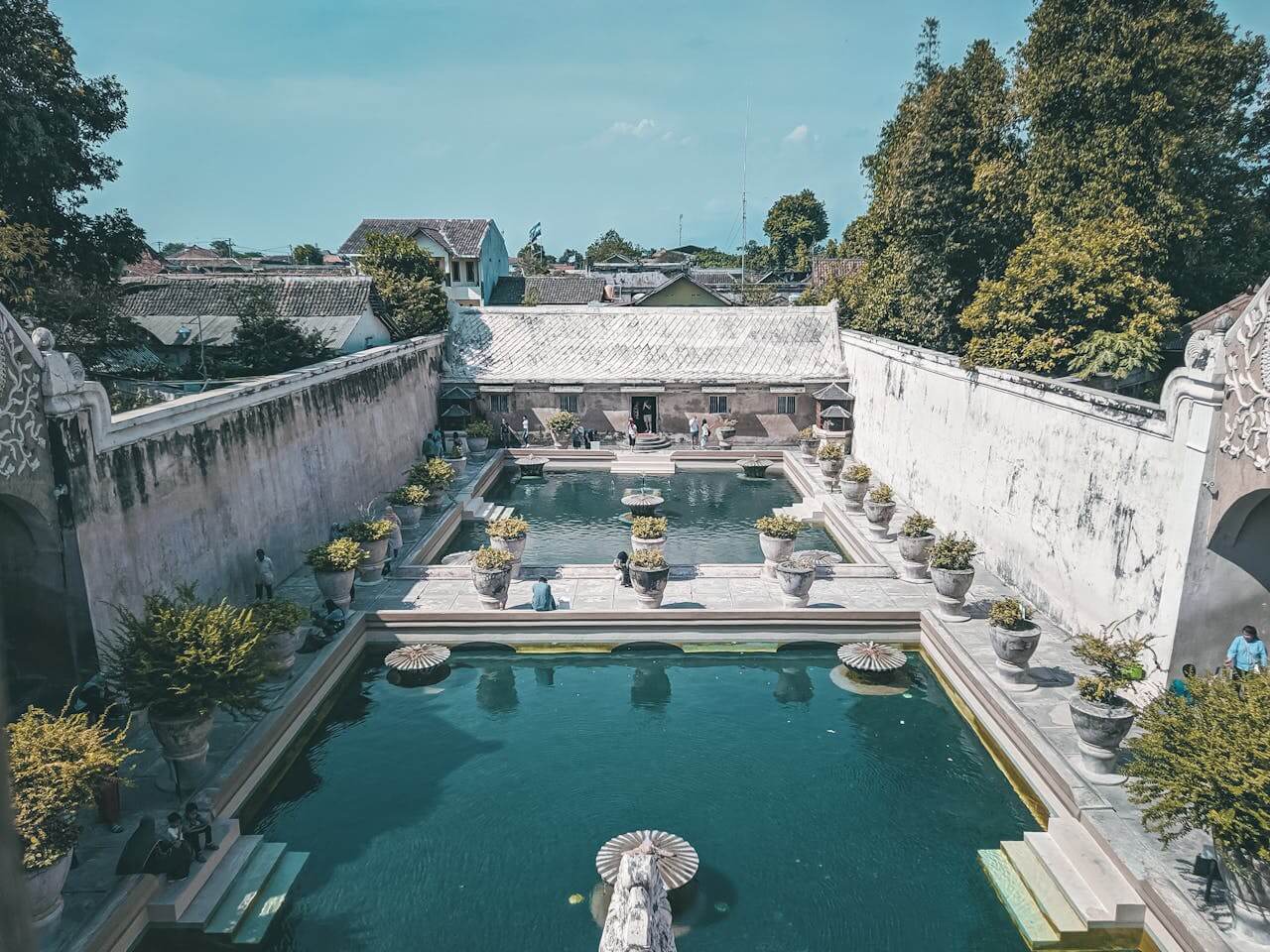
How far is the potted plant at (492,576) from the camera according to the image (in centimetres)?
1731

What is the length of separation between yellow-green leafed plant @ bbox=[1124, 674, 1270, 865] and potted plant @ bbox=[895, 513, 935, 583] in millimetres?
8976

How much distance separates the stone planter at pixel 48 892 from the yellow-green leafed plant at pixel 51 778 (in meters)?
0.14

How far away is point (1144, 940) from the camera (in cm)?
949

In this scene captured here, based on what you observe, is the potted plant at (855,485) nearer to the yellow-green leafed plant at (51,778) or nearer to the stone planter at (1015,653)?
the stone planter at (1015,653)

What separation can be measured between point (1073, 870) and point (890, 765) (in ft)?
10.2

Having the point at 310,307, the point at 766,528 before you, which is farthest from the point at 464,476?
the point at 766,528

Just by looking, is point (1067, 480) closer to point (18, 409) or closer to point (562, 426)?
point (18, 409)

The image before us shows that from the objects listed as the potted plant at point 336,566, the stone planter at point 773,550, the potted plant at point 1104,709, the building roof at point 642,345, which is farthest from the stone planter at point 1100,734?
the building roof at point 642,345

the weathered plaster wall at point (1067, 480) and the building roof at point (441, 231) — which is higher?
the building roof at point (441, 231)

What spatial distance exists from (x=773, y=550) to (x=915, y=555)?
312 cm

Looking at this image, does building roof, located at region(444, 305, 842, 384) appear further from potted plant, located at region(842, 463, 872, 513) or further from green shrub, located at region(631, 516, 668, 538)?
green shrub, located at region(631, 516, 668, 538)

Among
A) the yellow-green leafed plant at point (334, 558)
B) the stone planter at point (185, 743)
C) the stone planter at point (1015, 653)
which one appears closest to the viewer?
the stone planter at point (185, 743)

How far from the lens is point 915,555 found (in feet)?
61.8

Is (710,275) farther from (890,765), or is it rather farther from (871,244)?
(890,765)
